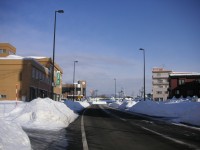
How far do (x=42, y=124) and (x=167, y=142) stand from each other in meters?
7.86

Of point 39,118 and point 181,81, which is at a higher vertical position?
point 181,81

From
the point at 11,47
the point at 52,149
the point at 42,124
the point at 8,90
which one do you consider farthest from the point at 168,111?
the point at 11,47

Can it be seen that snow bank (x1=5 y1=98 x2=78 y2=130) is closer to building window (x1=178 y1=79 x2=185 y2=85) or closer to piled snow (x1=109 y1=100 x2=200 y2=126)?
piled snow (x1=109 y1=100 x2=200 y2=126)

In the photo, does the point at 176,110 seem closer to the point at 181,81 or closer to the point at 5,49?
the point at 5,49

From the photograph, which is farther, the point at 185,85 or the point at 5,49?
the point at 185,85

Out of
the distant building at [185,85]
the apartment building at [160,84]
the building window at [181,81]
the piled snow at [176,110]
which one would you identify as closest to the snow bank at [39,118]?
the piled snow at [176,110]

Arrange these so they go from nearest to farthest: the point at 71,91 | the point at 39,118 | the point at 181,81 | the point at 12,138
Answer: the point at 12,138
the point at 39,118
the point at 181,81
the point at 71,91

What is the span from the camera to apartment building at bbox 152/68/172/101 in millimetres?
139875

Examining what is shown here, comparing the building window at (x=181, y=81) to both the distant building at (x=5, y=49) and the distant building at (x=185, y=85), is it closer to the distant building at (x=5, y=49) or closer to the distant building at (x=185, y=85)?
the distant building at (x=185, y=85)

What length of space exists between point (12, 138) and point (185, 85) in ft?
304

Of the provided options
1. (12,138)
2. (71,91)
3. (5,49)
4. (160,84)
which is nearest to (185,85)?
(160,84)

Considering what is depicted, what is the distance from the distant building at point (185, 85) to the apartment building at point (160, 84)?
38.6m

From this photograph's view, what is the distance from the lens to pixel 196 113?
83.1ft

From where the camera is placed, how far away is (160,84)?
463 ft
